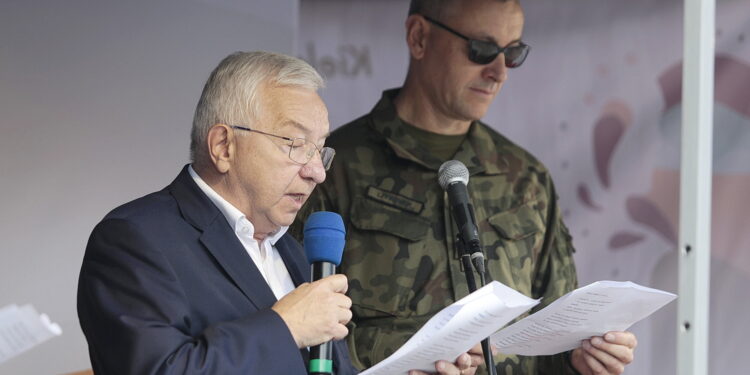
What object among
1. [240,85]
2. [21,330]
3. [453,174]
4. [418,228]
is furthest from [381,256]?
[21,330]

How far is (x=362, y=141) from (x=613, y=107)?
4.66ft

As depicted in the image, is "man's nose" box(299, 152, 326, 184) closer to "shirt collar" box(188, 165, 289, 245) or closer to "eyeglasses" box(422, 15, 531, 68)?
"shirt collar" box(188, 165, 289, 245)

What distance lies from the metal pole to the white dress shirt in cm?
138

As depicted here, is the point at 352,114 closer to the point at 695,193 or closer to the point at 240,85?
the point at 695,193

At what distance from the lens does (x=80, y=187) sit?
11.4ft

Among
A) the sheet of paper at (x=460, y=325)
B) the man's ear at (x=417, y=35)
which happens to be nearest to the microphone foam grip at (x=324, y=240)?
the sheet of paper at (x=460, y=325)

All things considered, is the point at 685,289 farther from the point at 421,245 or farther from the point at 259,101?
the point at 259,101

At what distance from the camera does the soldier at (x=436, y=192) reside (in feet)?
11.0

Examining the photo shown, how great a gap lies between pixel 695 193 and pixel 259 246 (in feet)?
4.94

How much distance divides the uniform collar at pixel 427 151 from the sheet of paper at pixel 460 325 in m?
1.40

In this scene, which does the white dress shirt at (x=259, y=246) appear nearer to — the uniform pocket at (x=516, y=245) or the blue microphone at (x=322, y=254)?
the blue microphone at (x=322, y=254)

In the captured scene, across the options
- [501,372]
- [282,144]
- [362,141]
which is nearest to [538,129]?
[362,141]

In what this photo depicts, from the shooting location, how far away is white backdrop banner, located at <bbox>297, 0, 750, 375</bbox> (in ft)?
13.7

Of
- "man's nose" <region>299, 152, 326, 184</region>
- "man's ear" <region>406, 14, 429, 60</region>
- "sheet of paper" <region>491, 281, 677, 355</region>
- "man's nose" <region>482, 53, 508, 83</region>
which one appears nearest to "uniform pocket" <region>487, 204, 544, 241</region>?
"man's nose" <region>482, 53, 508, 83</region>
